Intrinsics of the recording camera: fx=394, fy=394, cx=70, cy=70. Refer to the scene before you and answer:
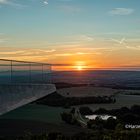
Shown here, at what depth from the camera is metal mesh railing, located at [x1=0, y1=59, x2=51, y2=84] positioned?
10805mm

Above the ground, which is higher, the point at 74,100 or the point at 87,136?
the point at 87,136

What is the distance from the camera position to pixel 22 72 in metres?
12.4

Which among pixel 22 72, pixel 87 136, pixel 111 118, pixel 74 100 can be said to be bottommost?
pixel 111 118

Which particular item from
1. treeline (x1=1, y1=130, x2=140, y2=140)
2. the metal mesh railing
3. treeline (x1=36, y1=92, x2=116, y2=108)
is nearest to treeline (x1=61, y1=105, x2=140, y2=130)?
treeline (x1=36, y1=92, x2=116, y2=108)

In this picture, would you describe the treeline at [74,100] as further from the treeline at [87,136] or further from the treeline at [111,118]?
the treeline at [87,136]

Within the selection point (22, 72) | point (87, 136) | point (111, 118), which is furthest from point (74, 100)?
point (22, 72)

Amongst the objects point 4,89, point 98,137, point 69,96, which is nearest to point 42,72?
point 4,89

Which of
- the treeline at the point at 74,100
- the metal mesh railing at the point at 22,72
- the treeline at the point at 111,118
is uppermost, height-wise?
the metal mesh railing at the point at 22,72

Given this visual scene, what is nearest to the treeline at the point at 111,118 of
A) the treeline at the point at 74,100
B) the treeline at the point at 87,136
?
the treeline at the point at 74,100

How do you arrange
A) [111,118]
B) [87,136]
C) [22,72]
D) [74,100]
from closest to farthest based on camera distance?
[22,72], [87,136], [111,118], [74,100]

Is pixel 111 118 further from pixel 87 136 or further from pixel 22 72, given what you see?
pixel 22 72

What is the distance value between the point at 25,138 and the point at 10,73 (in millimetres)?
7126

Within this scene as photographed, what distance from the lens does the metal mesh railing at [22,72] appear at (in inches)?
425

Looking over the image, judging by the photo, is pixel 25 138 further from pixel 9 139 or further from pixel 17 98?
pixel 17 98
